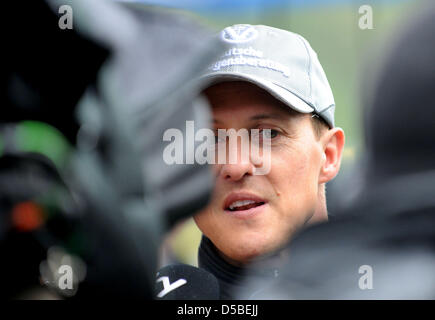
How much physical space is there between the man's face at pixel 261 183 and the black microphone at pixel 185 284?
80mm

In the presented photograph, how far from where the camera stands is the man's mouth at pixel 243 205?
0.98 meters

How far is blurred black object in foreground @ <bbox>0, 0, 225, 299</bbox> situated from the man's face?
8.1 inches

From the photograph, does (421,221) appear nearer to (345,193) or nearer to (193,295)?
(345,193)

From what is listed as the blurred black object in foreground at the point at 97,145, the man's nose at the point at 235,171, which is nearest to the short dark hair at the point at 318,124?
the man's nose at the point at 235,171

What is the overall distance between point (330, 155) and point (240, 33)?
0.28 m

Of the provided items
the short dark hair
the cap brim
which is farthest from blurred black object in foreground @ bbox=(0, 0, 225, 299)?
the short dark hair

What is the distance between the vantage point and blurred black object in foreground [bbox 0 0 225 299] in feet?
1.65

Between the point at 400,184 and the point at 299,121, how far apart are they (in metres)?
0.41

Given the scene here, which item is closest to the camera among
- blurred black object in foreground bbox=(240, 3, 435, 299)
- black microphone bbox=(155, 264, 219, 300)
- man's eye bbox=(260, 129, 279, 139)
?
blurred black object in foreground bbox=(240, 3, 435, 299)

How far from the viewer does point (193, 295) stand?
2.96 ft

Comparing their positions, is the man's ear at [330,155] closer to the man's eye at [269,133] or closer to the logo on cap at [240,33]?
A: the man's eye at [269,133]

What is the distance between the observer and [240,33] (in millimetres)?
1028

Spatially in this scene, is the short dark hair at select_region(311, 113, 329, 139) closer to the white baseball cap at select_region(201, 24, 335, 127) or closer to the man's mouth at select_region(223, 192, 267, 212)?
the white baseball cap at select_region(201, 24, 335, 127)
